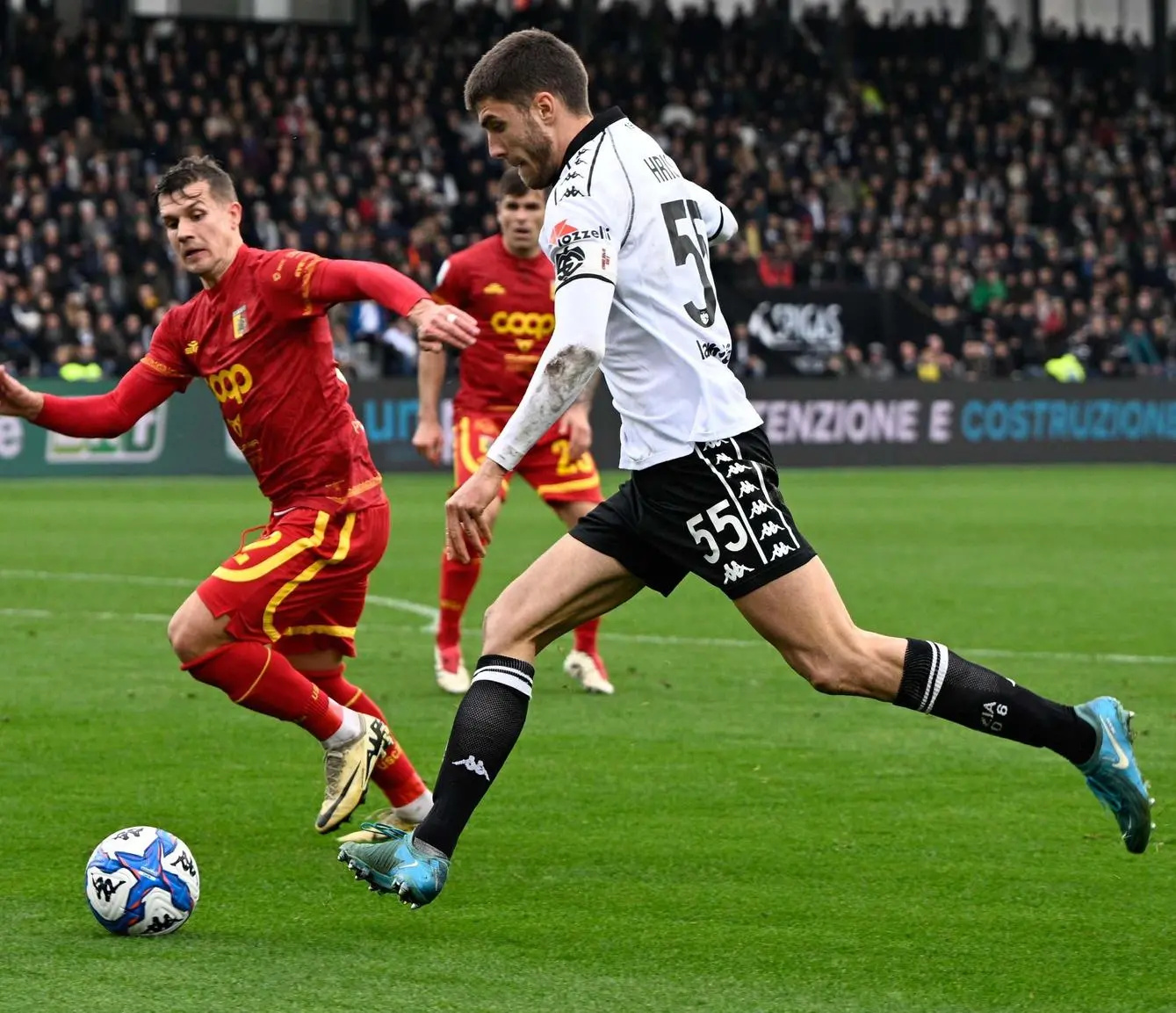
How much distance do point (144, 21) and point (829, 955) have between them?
33163 millimetres

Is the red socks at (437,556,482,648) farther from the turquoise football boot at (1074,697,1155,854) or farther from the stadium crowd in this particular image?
the stadium crowd

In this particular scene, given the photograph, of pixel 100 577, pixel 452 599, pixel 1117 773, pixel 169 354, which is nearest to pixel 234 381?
pixel 169 354

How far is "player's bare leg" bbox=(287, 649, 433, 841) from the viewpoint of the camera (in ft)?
21.0

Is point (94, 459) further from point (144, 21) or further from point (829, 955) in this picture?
point (829, 955)

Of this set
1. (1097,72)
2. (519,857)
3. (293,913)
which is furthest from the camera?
(1097,72)

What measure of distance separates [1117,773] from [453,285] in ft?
18.5

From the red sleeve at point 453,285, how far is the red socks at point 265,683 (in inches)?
171

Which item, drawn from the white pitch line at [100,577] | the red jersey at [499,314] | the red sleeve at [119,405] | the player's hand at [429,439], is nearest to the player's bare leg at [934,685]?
the red sleeve at [119,405]

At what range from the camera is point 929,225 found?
122ft

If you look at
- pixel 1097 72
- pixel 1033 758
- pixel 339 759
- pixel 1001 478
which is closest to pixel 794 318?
pixel 1001 478

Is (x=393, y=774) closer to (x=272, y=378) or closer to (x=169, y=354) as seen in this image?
(x=272, y=378)

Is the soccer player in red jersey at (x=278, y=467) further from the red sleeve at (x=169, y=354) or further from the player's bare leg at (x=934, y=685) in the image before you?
the player's bare leg at (x=934, y=685)

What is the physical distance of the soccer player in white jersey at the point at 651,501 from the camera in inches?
202

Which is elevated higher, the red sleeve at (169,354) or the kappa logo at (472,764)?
the red sleeve at (169,354)
